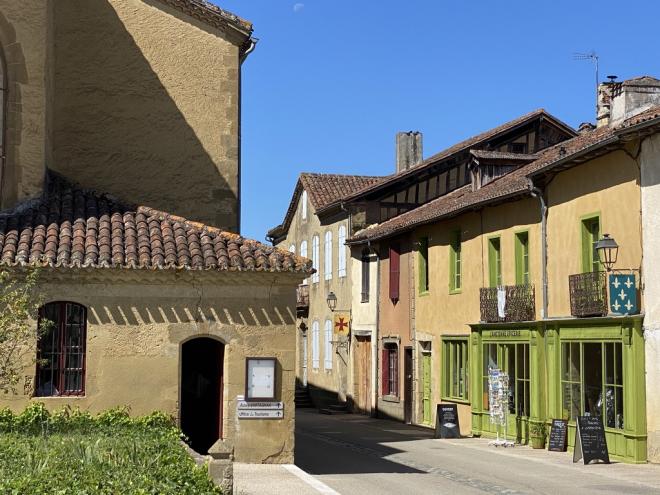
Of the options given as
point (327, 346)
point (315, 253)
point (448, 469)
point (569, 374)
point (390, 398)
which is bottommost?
point (448, 469)

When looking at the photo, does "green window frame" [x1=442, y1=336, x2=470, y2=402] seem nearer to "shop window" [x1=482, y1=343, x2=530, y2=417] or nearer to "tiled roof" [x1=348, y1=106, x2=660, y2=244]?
"shop window" [x1=482, y1=343, x2=530, y2=417]

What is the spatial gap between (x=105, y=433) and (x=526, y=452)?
1009 centimetres

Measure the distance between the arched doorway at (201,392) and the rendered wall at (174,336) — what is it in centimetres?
89

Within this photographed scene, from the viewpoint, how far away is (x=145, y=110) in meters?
21.2

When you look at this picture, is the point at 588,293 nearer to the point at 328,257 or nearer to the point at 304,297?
the point at 328,257

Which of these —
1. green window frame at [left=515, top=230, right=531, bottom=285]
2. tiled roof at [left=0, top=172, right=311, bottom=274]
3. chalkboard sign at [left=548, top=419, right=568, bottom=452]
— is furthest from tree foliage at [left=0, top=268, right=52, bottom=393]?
green window frame at [left=515, top=230, right=531, bottom=285]

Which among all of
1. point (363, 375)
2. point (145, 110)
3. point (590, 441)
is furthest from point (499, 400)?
point (363, 375)

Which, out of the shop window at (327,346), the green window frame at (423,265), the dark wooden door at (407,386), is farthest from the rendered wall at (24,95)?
the shop window at (327,346)

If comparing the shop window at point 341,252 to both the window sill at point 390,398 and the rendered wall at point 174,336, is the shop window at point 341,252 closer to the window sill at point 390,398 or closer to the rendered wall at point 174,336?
the window sill at point 390,398

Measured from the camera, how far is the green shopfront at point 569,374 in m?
18.8

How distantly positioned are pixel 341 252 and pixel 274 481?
21577mm

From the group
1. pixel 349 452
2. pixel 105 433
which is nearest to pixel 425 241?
pixel 349 452

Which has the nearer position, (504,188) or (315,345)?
(504,188)

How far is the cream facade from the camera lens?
2081cm
